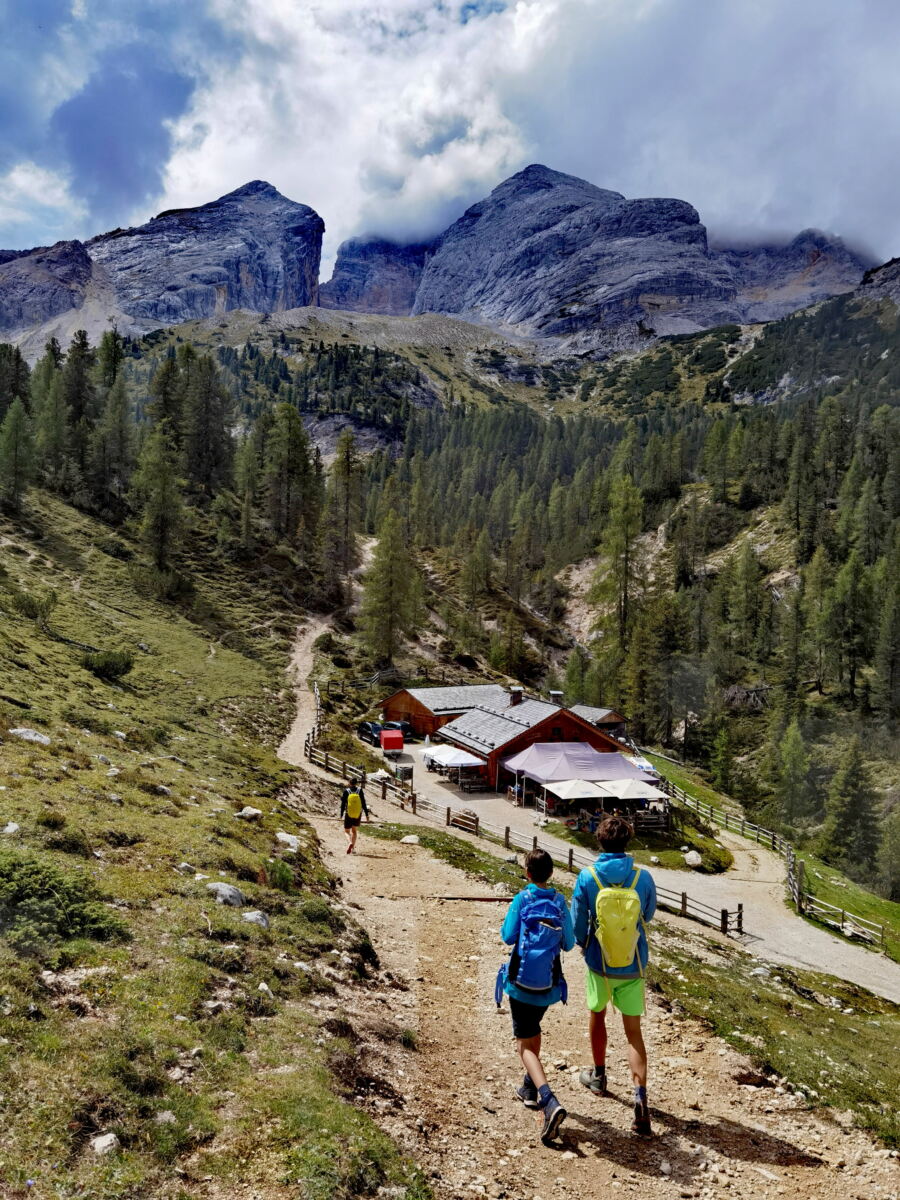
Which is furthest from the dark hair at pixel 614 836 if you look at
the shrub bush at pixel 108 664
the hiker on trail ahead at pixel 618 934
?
the shrub bush at pixel 108 664

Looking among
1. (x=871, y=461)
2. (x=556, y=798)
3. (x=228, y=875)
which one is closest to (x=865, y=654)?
(x=871, y=461)

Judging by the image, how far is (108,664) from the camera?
109 ft

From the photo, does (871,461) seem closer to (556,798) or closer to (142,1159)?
(556,798)

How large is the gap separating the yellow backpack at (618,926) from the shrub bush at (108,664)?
30925mm

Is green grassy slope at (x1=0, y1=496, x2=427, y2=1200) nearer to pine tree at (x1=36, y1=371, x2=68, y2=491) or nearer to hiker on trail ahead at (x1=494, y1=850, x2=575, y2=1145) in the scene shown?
hiker on trail ahead at (x1=494, y1=850, x2=575, y2=1145)

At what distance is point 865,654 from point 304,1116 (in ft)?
335

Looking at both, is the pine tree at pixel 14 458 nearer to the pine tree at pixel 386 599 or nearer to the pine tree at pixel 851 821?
the pine tree at pixel 386 599

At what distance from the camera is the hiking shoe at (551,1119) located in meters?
6.45

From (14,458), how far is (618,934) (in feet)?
→ 226

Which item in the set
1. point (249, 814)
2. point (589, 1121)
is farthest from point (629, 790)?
point (589, 1121)

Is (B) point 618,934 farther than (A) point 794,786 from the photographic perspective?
No

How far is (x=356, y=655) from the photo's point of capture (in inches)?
2697

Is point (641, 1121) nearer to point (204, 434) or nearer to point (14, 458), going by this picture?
point (14, 458)

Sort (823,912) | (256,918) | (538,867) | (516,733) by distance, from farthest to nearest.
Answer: (516,733) → (823,912) → (256,918) → (538,867)
